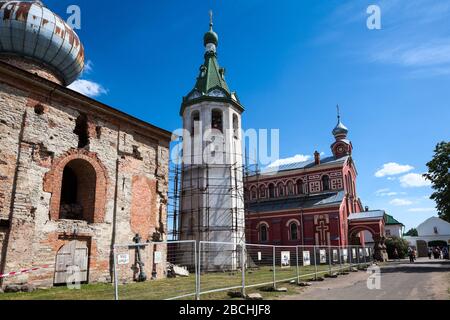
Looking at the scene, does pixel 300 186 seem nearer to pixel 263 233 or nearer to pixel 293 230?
pixel 293 230

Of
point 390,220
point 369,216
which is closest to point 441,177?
point 369,216

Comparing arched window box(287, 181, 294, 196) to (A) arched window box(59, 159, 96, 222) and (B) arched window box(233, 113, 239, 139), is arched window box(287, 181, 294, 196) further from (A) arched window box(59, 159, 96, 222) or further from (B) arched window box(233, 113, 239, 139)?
(A) arched window box(59, 159, 96, 222)

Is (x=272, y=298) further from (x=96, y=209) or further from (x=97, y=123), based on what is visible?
(x=97, y=123)

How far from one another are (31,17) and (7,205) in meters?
7.96

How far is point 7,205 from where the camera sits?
10477mm

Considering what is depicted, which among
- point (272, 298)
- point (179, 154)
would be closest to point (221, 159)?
point (179, 154)

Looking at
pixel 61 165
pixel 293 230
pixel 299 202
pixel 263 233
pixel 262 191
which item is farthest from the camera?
pixel 262 191

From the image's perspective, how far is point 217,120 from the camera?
1045 inches

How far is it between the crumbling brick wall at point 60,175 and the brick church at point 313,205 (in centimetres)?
1468

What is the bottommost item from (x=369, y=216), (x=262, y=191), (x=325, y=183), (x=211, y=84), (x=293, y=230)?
(x=293, y=230)

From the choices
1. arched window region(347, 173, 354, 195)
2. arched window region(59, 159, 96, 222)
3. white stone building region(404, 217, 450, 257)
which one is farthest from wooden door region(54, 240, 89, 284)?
white stone building region(404, 217, 450, 257)

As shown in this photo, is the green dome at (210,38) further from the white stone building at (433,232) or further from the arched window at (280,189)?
the white stone building at (433,232)

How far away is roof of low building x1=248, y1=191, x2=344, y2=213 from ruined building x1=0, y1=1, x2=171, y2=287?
60.4ft

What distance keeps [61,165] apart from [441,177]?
20907 millimetres
